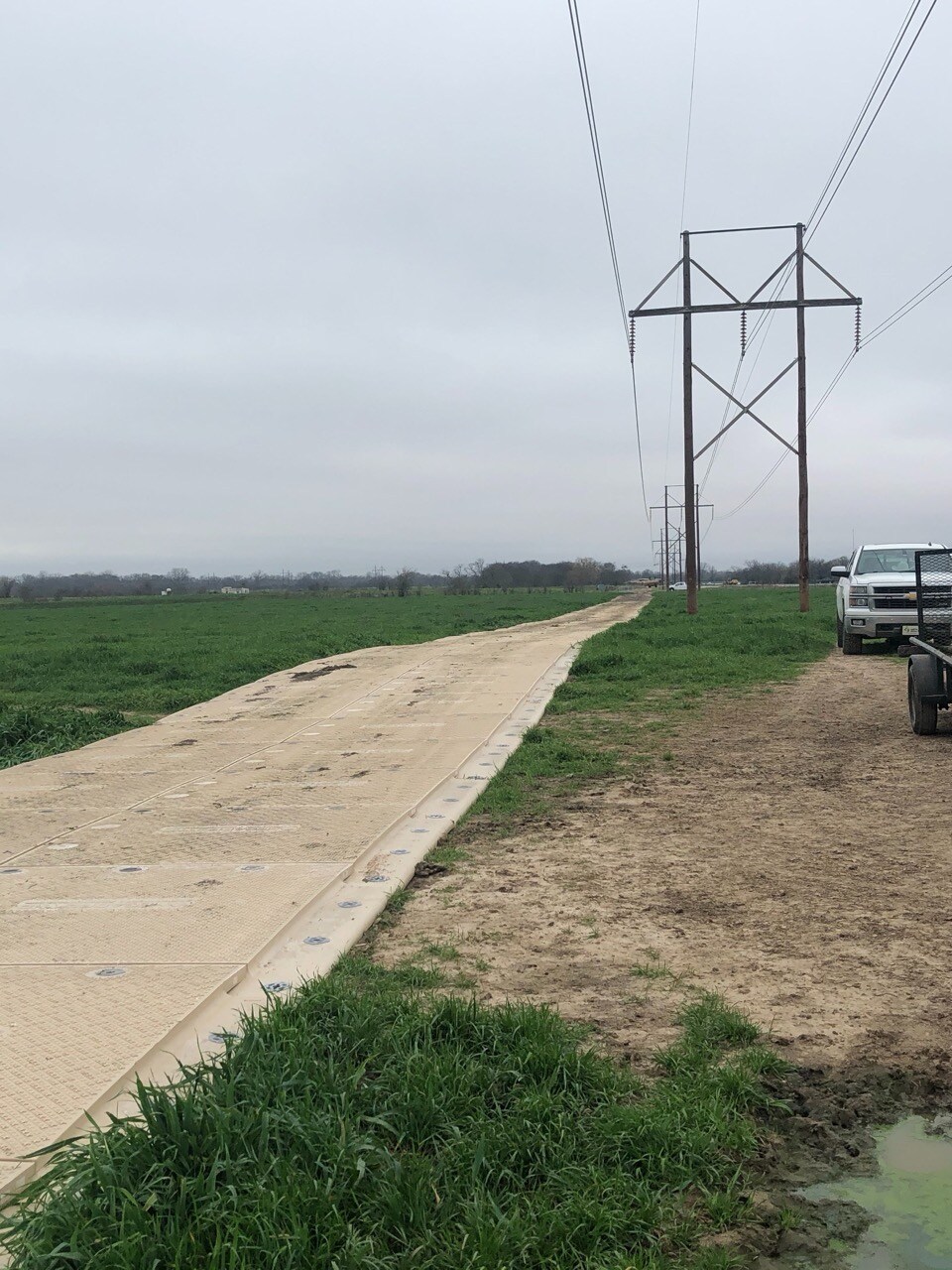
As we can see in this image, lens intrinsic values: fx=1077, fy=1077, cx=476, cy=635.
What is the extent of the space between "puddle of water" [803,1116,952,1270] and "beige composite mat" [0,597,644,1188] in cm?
197

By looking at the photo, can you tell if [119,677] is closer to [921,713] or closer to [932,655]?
[921,713]

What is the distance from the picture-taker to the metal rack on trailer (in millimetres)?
9562

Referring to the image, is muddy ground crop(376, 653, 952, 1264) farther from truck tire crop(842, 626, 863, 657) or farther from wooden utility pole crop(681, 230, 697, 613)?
wooden utility pole crop(681, 230, 697, 613)

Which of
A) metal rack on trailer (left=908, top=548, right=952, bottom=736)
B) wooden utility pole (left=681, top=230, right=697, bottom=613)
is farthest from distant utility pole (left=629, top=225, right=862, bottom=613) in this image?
metal rack on trailer (left=908, top=548, right=952, bottom=736)

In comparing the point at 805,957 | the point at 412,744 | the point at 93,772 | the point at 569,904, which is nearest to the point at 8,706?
the point at 93,772

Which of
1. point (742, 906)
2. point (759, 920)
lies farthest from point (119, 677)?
point (759, 920)

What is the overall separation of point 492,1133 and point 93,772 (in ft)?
21.7

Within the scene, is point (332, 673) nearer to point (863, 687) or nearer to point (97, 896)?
point (863, 687)

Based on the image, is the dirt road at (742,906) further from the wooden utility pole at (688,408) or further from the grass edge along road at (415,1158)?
the wooden utility pole at (688,408)

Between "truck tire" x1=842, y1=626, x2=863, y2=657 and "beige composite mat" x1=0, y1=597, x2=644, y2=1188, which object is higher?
"truck tire" x1=842, y1=626, x2=863, y2=657

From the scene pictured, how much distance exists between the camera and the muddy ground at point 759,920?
3469 millimetres

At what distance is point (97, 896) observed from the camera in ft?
16.8

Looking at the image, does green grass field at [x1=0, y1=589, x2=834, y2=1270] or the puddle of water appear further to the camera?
the puddle of water

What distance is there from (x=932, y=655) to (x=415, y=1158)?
8.07 meters
